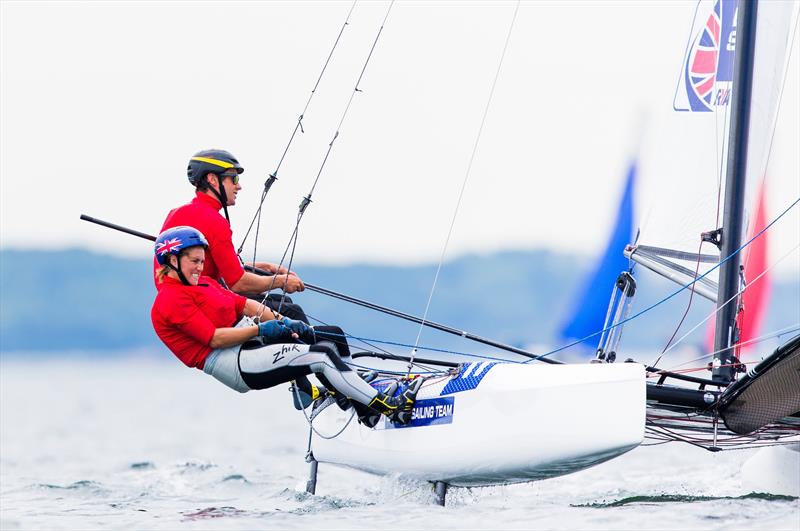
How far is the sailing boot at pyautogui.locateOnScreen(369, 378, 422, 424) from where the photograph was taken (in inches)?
210

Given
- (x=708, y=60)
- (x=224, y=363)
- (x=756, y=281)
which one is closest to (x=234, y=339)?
(x=224, y=363)

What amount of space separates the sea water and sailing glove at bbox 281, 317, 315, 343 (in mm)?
797

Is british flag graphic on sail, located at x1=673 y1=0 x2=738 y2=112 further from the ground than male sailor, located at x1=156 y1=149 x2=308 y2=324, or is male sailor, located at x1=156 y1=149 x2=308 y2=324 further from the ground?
british flag graphic on sail, located at x1=673 y1=0 x2=738 y2=112

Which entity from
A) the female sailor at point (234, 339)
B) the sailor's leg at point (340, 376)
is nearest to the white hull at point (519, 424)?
the female sailor at point (234, 339)

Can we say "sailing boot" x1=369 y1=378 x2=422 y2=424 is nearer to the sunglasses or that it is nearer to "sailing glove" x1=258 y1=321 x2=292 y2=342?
"sailing glove" x1=258 y1=321 x2=292 y2=342

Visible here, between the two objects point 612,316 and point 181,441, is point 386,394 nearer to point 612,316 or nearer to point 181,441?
point 612,316

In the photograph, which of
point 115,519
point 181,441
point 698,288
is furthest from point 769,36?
point 181,441

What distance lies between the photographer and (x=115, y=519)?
5.10m

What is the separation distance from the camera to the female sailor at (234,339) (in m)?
5.05

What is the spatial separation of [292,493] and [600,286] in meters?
2.46

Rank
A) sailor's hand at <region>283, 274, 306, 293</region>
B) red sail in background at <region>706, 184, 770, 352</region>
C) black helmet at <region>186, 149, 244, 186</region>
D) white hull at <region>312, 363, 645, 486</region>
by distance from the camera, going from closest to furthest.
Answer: white hull at <region>312, 363, 645, 486</region>
black helmet at <region>186, 149, 244, 186</region>
sailor's hand at <region>283, 274, 306, 293</region>
red sail in background at <region>706, 184, 770, 352</region>

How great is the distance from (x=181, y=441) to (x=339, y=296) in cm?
829

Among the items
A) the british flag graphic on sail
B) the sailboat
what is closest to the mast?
the sailboat

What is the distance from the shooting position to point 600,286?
7.52 metres
